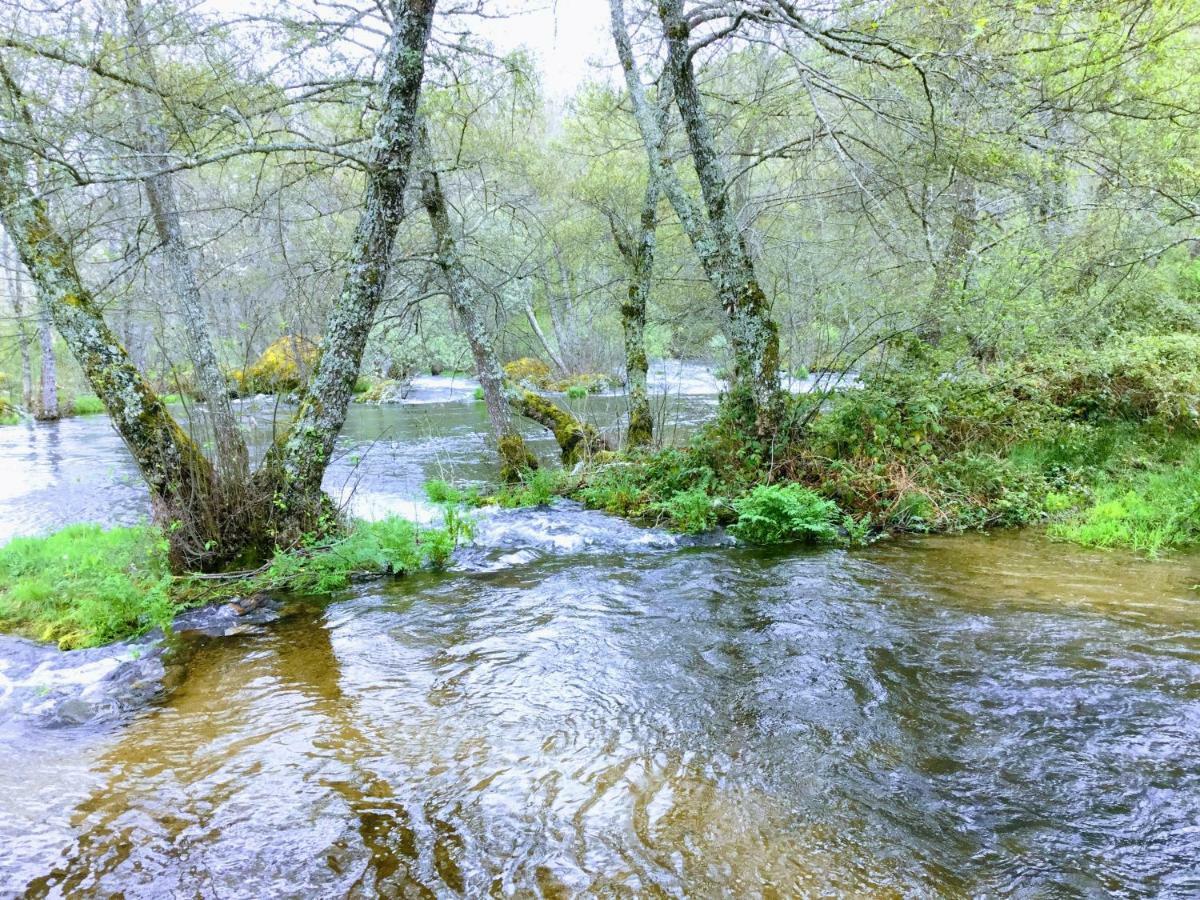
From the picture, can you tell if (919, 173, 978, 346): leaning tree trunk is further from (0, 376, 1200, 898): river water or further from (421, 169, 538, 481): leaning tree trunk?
(421, 169, 538, 481): leaning tree trunk

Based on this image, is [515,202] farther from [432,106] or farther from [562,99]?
[562,99]

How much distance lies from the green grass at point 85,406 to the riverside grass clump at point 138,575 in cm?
1866

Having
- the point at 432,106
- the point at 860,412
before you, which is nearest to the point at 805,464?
the point at 860,412

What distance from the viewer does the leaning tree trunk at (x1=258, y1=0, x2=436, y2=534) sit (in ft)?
18.3

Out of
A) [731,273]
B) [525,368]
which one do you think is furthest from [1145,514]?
[525,368]

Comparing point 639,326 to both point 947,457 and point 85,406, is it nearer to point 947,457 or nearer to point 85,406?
point 947,457

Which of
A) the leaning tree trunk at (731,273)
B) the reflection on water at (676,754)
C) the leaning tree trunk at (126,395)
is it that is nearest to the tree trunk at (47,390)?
the leaning tree trunk at (126,395)

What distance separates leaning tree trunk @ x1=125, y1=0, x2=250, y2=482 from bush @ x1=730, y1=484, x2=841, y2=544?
→ 4.72m

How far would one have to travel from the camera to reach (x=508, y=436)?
9.72 metres

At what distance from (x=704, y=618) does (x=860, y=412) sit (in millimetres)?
3891

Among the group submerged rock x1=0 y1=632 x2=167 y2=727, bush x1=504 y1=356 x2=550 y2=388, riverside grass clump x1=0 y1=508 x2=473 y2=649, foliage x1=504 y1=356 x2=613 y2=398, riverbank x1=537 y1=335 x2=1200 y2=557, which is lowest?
submerged rock x1=0 y1=632 x2=167 y2=727

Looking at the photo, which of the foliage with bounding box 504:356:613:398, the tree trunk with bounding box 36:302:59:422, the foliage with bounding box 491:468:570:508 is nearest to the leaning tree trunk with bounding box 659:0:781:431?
the foliage with bounding box 491:468:570:508

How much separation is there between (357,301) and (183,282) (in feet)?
16.6

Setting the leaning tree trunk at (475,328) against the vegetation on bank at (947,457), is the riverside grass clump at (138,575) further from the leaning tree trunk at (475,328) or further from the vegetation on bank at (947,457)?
the leaning tree trunk at (475,328)
